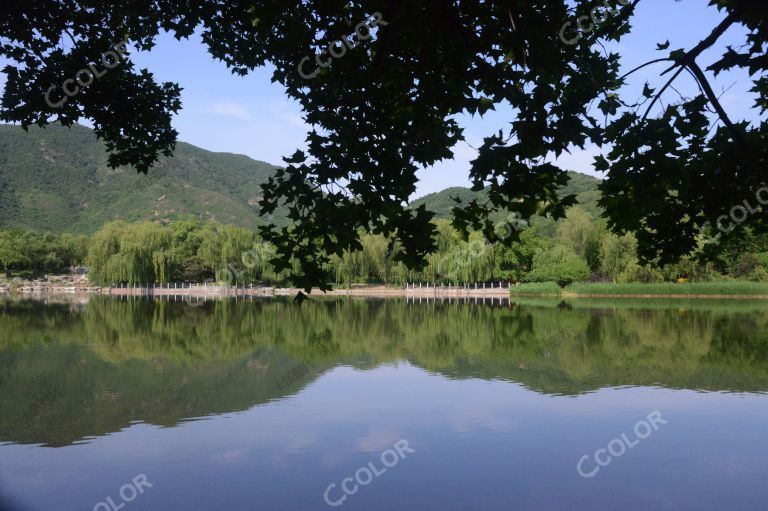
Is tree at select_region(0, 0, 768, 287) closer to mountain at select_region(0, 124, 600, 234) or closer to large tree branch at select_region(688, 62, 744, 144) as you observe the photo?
large tree branch at select_region(688, 62, 744, 144)

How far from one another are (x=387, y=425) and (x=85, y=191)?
163m

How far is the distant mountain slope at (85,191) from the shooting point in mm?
135750

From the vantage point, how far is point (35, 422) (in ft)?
32.3

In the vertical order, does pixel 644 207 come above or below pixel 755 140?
below

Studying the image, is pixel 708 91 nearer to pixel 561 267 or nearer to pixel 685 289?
pixel 685 289

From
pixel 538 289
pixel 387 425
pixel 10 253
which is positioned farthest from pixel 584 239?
pixel 10 253

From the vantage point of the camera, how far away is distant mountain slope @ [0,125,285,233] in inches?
5344

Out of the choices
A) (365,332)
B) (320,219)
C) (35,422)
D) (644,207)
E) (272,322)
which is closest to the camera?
(320,219)

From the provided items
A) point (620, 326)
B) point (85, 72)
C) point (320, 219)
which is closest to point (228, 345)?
point (85, 72)

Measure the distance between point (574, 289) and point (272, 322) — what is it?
33388 millimetres

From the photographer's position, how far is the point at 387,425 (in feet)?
31.6

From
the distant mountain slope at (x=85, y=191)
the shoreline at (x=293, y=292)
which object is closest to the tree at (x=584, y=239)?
the shoreline at (x=293, y=292)

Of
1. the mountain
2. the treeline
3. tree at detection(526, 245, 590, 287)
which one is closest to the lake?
tree at detection(526, 245, 590, 287)

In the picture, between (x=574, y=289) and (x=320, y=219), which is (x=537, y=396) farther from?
(x=574, y=289)
